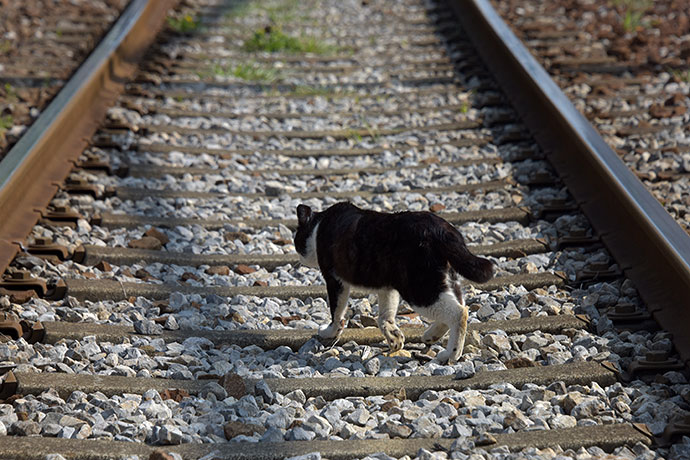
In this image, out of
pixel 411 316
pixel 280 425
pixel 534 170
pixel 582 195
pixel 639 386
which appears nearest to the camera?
pixel 280 425

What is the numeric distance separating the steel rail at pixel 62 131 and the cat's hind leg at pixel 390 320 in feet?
5.80

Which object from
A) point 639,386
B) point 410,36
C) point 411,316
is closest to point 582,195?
point 411,316

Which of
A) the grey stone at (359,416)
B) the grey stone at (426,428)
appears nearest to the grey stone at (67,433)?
the grey stone at (359,416)

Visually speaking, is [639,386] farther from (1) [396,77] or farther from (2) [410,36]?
(2) [410,36]

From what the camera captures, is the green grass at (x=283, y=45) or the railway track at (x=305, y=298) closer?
the railway track at (x=305, y=298)

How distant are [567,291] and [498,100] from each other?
9.75 ft

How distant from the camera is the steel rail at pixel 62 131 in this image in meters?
4.76

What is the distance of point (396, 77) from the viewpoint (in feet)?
26.6

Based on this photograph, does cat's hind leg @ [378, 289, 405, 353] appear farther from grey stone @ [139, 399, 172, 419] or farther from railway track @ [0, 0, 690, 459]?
grey stone @ [139, 399, 172, 419]

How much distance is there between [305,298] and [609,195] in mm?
1646

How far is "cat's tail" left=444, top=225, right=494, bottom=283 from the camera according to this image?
11.6 feet

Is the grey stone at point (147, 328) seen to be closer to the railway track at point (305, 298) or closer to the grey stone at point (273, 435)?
the railway track at point (305, 298)

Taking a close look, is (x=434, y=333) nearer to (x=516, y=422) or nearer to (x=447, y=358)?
(x=447, y=358)

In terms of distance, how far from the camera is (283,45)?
29.9 feet
